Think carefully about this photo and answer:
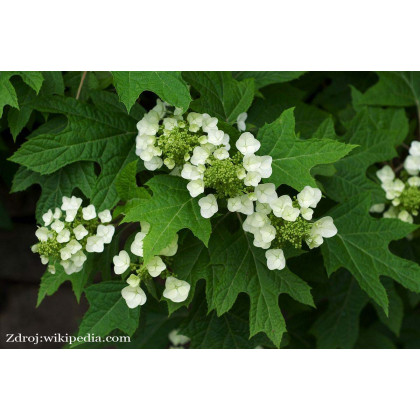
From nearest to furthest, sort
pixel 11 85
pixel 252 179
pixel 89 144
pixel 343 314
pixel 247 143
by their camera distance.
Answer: pixel 252 179 < pixel 247 143 < pixel 11 85 < pixel 89 144 < pixel 343 314

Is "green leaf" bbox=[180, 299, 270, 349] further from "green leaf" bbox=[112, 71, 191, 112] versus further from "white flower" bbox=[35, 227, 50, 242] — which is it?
"green leaf" bbox=[112, 71, 191, 112]

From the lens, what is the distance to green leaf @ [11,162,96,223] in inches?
94.0

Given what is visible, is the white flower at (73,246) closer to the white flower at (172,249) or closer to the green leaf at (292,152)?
the white flower at (172,249)

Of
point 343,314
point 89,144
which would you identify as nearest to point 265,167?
point 89,144

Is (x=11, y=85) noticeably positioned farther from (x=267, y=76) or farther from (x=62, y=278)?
(x=267, y=76)

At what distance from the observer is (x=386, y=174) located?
2660mm

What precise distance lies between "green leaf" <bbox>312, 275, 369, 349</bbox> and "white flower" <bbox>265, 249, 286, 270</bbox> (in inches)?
49.6

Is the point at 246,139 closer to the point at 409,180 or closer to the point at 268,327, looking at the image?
the point at 268,327

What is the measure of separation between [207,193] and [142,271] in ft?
1.38

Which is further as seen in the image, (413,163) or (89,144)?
(413,163)

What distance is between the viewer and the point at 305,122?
275 cm

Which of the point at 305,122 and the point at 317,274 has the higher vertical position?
the point at 305,122

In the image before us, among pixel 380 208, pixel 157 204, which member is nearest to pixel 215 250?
pixel 157 204

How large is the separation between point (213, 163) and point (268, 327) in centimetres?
76
